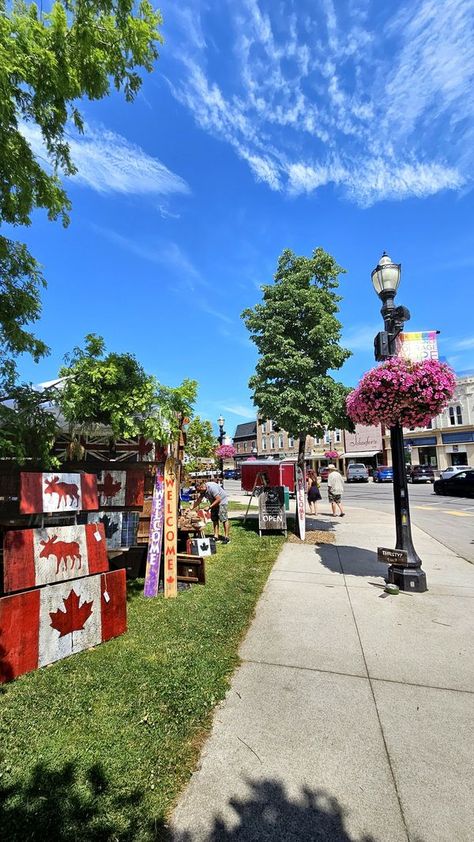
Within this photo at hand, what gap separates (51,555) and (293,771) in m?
2.51

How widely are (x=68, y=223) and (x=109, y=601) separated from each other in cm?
418

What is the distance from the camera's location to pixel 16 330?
13.4 feet

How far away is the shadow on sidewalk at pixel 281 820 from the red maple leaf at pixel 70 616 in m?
Answer: 2.05

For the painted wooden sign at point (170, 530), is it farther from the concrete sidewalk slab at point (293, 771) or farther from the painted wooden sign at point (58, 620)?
the concrete sidewalk slab at point (293, 771)

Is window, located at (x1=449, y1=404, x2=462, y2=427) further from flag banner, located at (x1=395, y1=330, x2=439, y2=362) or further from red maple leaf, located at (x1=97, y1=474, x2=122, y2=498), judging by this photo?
red maple leaf, located at (x1=97, y1=474, x2=122, y2=498)

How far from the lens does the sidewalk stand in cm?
206

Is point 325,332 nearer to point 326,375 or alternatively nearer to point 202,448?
point 326,375

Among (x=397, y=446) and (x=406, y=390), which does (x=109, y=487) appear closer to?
(x=397, y=446)

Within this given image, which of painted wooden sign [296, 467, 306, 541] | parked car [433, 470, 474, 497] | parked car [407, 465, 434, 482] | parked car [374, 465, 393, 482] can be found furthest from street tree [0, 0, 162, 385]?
parked car [407, 465, 434, 482]

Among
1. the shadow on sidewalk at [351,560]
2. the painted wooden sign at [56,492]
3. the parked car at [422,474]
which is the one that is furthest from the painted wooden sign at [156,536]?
the parked car at [422,474]

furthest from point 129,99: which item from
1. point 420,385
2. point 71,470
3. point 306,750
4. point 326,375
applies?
point 326,375

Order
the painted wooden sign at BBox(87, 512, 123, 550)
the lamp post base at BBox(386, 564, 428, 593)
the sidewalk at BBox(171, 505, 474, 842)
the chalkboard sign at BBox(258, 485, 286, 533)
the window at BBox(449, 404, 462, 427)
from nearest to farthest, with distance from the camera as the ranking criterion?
the sidewalk at BBox(171, 505, 474, 842), the lamp post base at BBox(386, 564, 428, 593), the painted wooden sign at BBox(87, 512, 123, 550), the chalkboard sign at BBox(258, 485, 286, 533), the window at BBox(449, 404, 462, 427)

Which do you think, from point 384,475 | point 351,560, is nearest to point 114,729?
point 351,560

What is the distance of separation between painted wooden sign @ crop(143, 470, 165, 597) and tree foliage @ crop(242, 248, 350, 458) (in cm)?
453
